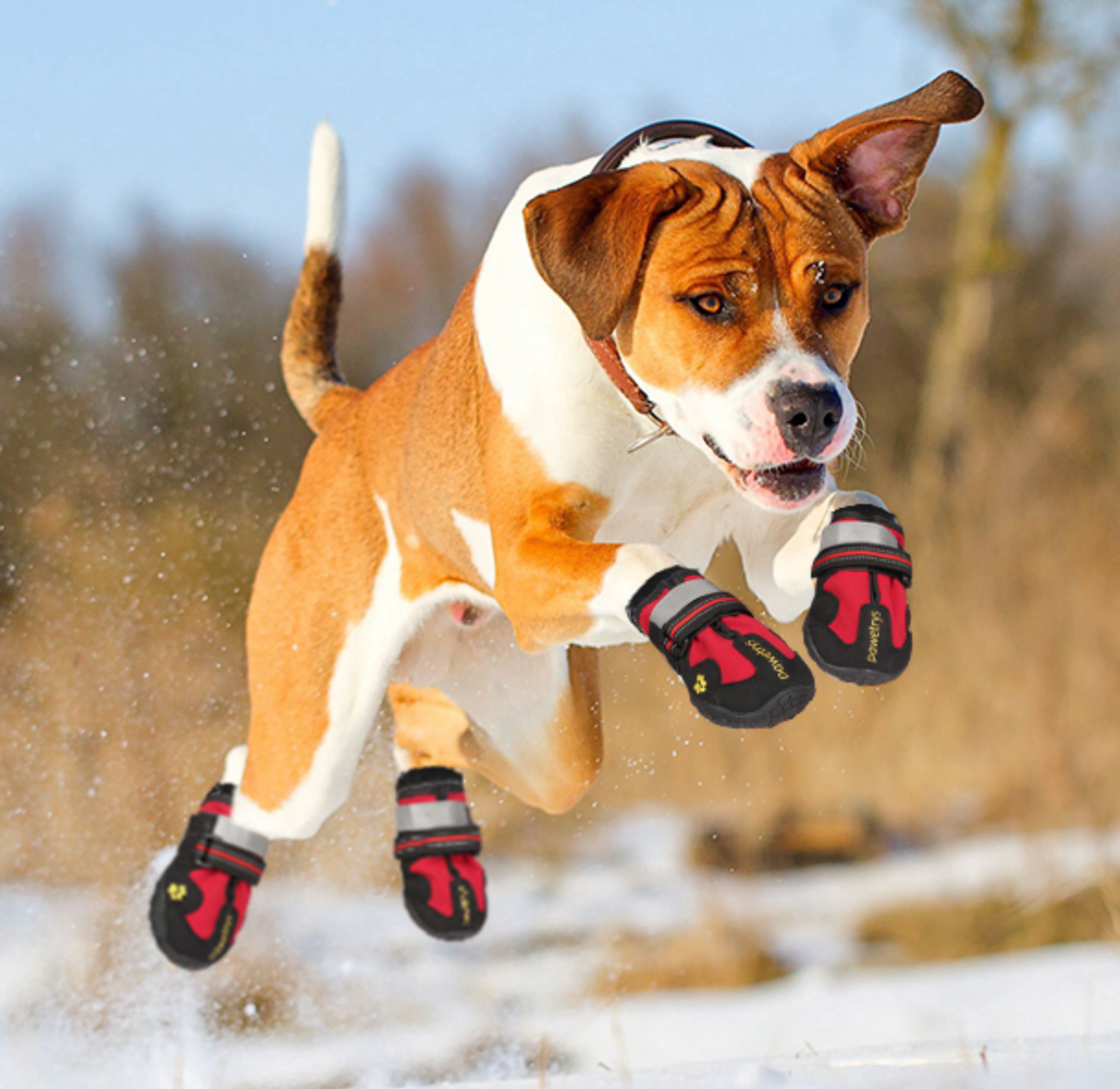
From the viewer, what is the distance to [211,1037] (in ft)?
18.9

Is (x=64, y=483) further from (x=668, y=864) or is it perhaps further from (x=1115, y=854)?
(x=1115, y=854)

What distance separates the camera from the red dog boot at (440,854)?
440 centimetres

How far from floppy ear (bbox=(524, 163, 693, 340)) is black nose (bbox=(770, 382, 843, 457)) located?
43 cm

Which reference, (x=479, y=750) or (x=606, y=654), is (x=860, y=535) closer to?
(x=479, y=750)

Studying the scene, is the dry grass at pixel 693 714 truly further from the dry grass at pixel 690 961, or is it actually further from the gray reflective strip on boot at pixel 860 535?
the gray reflective strip on boot at pixel 860 535

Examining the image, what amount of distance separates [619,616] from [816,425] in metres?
0.59

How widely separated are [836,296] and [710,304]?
29 cm

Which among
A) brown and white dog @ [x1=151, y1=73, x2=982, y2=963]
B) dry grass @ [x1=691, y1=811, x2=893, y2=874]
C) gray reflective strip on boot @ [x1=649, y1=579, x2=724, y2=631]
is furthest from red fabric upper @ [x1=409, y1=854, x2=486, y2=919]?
dry grass @ [x1=691, y1=811, x2=893, y2=874]

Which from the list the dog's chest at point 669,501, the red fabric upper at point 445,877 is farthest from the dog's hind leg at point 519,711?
the dog's chest at point 669,501

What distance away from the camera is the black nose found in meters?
2.79

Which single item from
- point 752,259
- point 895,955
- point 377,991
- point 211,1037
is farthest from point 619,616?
point 895,955

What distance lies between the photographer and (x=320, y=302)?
15.4ft

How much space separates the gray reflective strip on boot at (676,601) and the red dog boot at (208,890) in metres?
2.05

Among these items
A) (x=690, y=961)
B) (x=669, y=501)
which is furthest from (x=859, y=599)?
(x=690, y=961)
